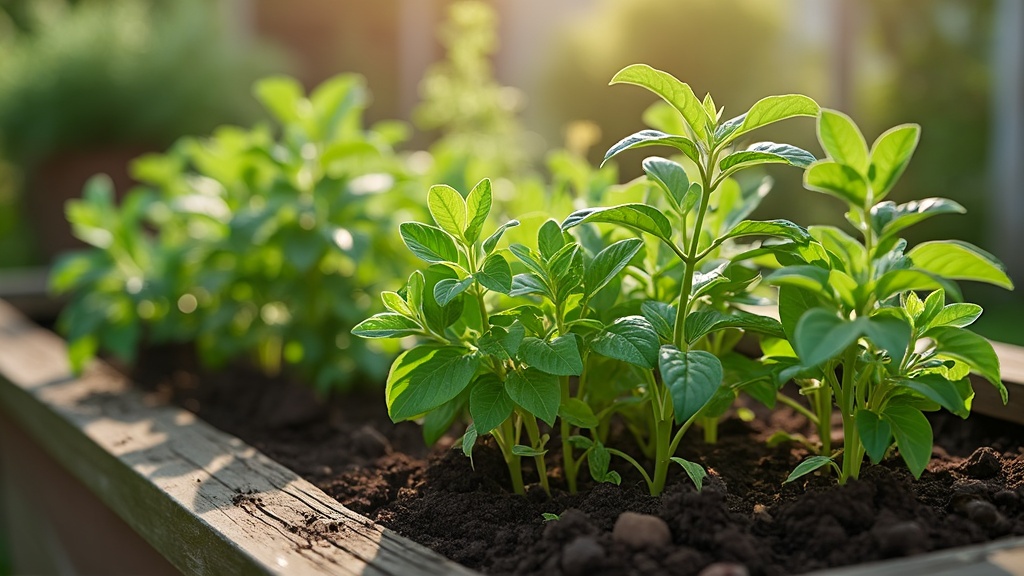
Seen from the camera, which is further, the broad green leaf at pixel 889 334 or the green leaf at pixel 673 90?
the green leaf at pixel 673 90

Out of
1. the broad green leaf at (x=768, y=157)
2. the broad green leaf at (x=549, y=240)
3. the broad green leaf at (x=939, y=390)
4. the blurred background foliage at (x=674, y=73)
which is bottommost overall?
the broad green leaf at (x=939, y=390)

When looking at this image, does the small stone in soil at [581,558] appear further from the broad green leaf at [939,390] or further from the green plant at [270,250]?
the green plant at [270,250]

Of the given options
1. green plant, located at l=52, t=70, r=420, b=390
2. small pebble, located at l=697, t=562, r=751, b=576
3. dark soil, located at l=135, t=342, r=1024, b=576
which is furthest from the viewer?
green plant, located at l=52, t=70, r=420, b=390

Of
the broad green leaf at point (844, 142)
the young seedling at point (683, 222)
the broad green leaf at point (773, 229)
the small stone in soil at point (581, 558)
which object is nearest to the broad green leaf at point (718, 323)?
the young seedling at point (683, 222)

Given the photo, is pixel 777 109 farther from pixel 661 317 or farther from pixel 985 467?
pixel 985 467

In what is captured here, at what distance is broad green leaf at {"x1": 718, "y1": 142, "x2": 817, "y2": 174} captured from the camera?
1.06m

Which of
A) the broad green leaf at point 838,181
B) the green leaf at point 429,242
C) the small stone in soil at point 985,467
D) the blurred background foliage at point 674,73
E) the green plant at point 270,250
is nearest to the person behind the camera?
the broad green leaf at point 838,181

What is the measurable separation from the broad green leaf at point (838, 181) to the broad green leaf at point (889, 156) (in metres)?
0.02

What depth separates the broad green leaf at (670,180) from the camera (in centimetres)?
116

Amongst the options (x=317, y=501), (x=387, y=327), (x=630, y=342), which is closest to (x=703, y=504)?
(x=630, y=342)

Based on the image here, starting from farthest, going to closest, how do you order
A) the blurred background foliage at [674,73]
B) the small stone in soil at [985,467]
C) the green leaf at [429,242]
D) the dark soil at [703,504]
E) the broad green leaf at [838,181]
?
the blurred background foliage at [674,73]
the small stone in soil at [985,467]
the green leaf at [429,242]
the broad green leaf at [838,181]
the dark soil at [703,504]

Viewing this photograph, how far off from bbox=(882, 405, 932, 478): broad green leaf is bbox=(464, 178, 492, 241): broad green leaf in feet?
1.79

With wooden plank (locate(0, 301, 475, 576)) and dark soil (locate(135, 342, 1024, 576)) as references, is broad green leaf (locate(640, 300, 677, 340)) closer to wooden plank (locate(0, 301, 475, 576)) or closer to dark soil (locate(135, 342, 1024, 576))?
dark soil (locate(135, 342, 1024, 576))

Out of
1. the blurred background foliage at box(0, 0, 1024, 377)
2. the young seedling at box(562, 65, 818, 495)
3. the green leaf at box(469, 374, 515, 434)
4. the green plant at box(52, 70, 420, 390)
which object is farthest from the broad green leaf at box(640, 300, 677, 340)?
the blurred background foliage at box(0, 0, 1024, 377)
